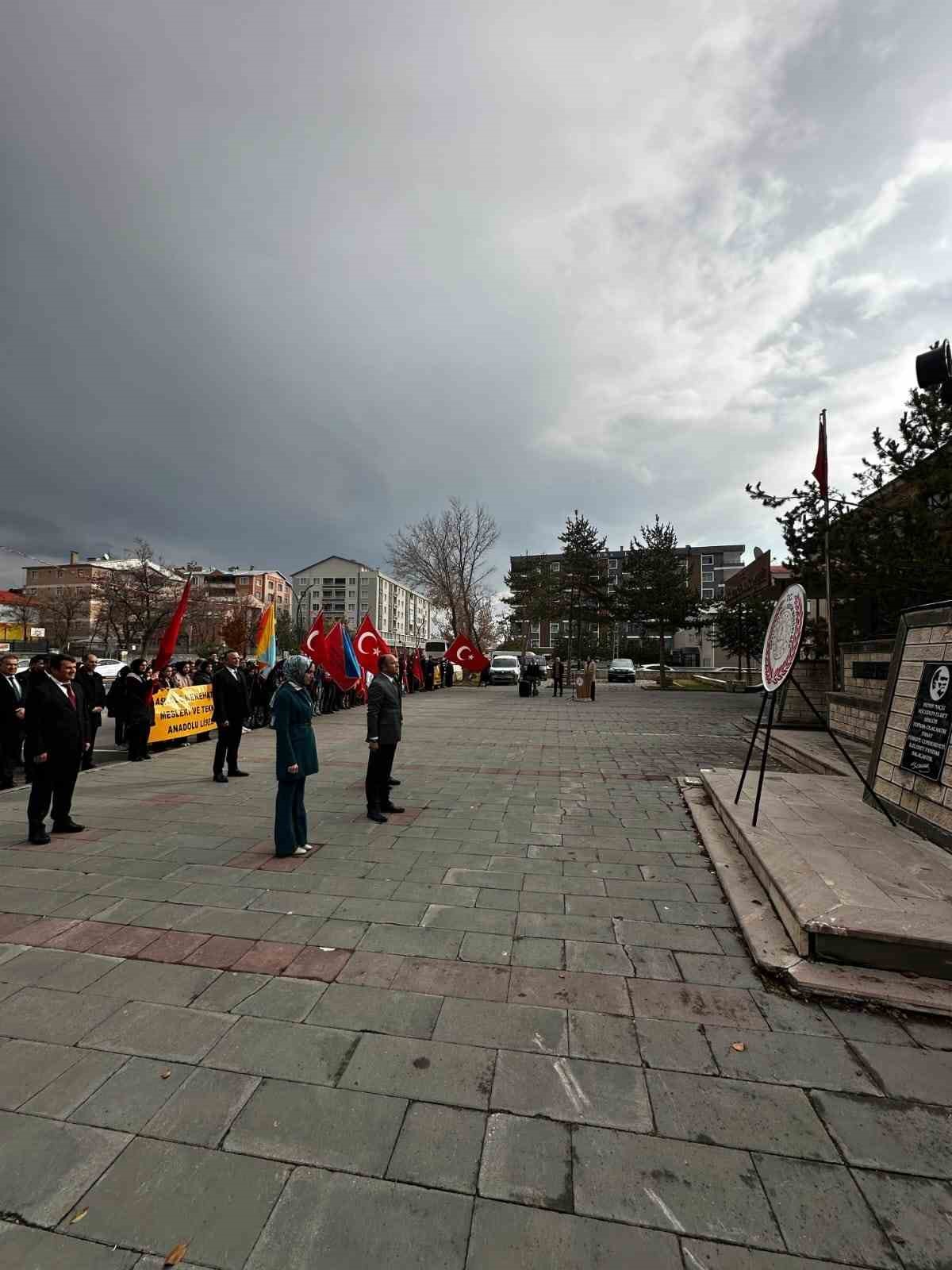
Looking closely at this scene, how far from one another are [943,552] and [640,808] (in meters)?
7.44

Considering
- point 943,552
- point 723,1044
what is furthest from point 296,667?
point 943,552

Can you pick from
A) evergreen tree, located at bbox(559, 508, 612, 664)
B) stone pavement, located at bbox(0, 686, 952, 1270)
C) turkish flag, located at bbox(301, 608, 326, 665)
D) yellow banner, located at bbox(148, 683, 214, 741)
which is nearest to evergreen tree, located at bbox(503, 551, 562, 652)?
evergreen tree, located at bbox(559, 508, 612, 664)

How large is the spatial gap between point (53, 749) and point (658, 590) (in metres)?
33.1

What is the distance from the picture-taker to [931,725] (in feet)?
16.8

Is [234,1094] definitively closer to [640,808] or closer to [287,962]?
[287,962]

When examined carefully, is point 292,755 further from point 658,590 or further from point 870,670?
point 658,590

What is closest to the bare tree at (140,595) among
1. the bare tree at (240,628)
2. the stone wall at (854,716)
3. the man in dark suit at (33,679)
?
the bare tree at (240,628)

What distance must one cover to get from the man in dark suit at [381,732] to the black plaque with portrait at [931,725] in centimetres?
492

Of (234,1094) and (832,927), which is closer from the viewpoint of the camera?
(234,1094)

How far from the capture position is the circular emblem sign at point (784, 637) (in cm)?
520

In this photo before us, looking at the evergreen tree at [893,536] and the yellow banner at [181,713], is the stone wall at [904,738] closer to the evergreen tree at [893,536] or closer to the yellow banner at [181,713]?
the evergreen tree at [893,536]

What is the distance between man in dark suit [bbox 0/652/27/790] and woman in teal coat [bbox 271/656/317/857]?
16.0 feet

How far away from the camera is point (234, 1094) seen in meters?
2.32

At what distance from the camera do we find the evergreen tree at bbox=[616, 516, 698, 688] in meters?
34.7
